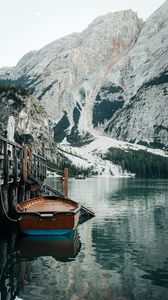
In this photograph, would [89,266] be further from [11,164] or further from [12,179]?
[11,164]

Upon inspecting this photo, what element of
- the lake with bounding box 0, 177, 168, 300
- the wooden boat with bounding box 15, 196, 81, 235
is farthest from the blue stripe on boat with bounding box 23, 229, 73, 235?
the lake with bounding box 0, 177, 168, 300

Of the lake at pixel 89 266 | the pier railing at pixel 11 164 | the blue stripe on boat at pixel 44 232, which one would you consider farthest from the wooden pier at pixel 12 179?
the lake at pixel 89 266

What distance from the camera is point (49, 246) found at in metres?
28.7

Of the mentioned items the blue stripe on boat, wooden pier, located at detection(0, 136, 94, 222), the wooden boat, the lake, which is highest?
wooden pier, located at detection(0, 136, 94, 222)

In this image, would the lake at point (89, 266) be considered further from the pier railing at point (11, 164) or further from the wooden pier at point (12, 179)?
the pier railing at point (11, 164)

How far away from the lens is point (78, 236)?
34.5 m

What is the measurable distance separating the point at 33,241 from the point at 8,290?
11873mm

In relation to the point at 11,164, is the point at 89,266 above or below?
below

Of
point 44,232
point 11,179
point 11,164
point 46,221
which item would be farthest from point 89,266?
point 11,164

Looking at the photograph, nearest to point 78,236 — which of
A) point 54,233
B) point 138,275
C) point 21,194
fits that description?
point 54,233

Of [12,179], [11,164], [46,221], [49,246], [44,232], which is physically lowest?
[49,246]

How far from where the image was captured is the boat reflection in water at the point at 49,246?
26.3m

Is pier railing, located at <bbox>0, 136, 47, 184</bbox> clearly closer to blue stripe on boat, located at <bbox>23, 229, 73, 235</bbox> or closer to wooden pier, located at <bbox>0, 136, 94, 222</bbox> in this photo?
wooden pier, located at <bbox>0, 136, 94, 222</bbox>

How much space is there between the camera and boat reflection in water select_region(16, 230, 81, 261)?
26.3 metres
